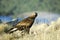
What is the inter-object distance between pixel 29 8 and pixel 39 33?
0.50m

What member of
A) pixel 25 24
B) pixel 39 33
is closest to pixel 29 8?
pixel 25 24

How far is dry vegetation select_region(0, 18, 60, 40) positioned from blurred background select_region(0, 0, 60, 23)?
0.50 ft

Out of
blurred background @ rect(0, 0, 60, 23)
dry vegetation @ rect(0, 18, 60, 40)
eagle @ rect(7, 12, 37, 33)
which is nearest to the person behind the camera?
dry vegetation @ rect(0, 18, 60, 40)

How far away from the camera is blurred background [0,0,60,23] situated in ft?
13.8

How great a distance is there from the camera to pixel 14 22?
414cm

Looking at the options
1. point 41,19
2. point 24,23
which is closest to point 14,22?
point 24,23

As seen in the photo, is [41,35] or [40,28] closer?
[41,35]

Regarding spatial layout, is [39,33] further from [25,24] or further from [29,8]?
[29,8]

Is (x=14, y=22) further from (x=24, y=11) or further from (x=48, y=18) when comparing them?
(x=48, y=18)

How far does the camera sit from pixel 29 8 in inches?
167

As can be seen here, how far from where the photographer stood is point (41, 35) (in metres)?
3.81

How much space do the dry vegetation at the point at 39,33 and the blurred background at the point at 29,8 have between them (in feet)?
0.50

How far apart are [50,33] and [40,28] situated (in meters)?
0.28

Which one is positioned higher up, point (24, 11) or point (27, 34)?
point (24, 11)
